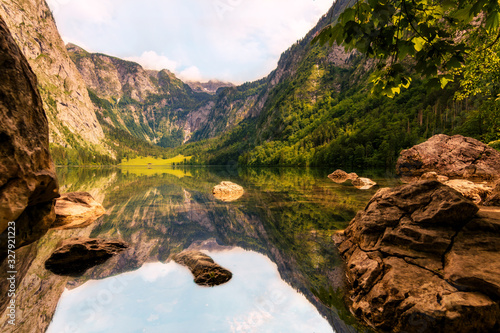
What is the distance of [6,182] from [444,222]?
1331 cm

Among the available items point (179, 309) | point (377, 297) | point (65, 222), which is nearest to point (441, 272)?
point (377, 297)

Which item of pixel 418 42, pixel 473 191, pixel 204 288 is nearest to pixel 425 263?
pixel 418 42

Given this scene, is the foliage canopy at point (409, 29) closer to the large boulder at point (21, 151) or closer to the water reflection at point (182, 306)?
the water reflection at point (182, 306)

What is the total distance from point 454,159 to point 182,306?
Result: 159 feet

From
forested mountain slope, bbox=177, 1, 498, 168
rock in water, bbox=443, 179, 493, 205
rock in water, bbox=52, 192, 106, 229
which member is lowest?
rock in water, bbox=52, 192, 106, 229

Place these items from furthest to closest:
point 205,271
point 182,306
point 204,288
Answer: point 205,271
point 204,288
point 182,306

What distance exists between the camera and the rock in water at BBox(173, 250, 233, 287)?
28.4 feet

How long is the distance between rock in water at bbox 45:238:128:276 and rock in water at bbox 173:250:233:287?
142 inches

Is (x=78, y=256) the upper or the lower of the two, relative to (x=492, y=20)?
lower

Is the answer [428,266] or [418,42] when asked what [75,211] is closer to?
[428,266]

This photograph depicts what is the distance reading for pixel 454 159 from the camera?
128ft

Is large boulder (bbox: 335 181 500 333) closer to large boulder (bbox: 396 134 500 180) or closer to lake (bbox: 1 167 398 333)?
lake (bbox: 1 167 398 333)

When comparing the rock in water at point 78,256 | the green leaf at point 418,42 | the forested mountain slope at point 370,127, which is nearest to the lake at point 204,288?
the rock in water at point 78,256

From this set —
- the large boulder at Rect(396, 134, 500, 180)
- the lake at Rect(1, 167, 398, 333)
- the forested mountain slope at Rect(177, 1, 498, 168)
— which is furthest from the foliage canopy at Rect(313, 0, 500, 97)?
the large boulder at Rect(396, 134, 500, 180)
